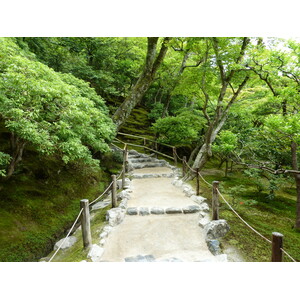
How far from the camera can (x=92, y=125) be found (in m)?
4.87

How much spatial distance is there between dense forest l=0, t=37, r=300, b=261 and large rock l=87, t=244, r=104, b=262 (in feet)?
5.53

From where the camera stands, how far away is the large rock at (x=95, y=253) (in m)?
3.16

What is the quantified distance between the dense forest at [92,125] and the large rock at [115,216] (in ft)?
4.60

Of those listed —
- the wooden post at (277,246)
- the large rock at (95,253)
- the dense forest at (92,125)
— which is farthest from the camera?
the dense forest at (92,125)

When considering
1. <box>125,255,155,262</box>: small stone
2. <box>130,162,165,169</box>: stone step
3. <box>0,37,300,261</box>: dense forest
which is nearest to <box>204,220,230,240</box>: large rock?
<box>0,37,300,261</box>: dense forest

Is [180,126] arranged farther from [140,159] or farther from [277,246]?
[277,246]

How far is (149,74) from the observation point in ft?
26.1

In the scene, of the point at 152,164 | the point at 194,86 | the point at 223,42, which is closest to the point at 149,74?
the point at 194,86

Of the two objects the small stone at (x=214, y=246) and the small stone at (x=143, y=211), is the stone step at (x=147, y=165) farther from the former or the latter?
the small stone at (x=214, y=246)

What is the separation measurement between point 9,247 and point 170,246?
316 cm

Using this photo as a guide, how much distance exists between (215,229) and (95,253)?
214cm

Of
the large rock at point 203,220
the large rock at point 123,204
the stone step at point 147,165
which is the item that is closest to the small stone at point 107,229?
the large rock at point 123,204

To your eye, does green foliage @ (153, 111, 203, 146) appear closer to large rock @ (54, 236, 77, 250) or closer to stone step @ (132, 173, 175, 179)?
stone step @ (132, 173, 175, 179)

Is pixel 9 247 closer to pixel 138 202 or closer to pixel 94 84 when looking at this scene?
pixel 138 202
